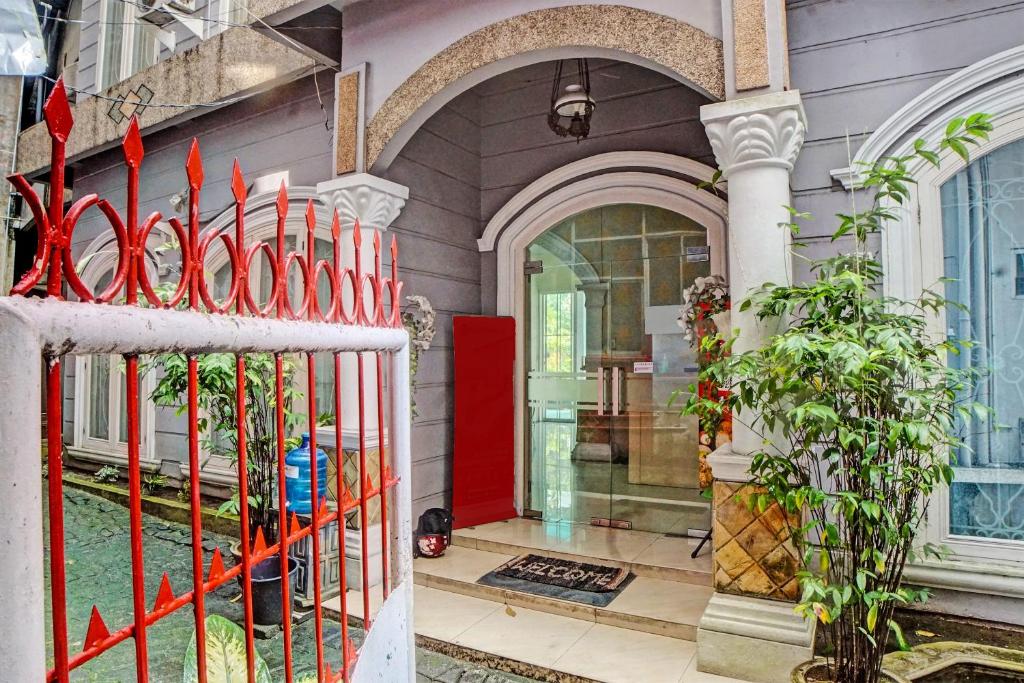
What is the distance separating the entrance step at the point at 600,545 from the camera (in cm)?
402

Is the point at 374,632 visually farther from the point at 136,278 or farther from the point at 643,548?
the point at 643,548

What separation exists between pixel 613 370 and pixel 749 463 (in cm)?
218

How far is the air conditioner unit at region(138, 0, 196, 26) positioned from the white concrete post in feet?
16.3

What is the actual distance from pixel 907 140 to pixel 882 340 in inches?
62.2

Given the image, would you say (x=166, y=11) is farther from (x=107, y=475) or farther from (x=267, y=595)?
(x=107, y=475)

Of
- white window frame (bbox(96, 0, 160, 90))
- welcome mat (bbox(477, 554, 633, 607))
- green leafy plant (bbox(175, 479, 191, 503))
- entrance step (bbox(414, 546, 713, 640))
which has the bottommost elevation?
entrance step (bbox(414, 546, 713, 640))

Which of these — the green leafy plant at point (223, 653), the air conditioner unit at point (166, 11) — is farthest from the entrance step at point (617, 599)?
the air conditioner unit at point (166, 11)

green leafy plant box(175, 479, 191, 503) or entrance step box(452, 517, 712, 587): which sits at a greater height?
green leafy plant box(175, 479, 191, 503)

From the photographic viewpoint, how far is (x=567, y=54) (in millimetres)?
3477

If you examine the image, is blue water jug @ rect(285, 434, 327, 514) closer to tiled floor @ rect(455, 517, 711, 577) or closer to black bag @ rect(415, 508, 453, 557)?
black bag @ rect(415, 508, 453, 557)

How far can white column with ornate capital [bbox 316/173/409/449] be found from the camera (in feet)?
13.5

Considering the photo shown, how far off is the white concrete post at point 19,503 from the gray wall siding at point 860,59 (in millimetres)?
3341

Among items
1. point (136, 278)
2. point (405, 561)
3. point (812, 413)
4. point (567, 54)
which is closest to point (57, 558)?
point (136, 278)

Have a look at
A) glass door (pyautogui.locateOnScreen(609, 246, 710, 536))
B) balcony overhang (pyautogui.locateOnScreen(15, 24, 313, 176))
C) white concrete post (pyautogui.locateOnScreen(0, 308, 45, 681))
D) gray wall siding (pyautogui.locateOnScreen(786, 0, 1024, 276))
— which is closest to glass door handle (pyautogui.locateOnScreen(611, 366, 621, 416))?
glass door (pyautogui.locateOnScreen(609, 246, 710, 536))
